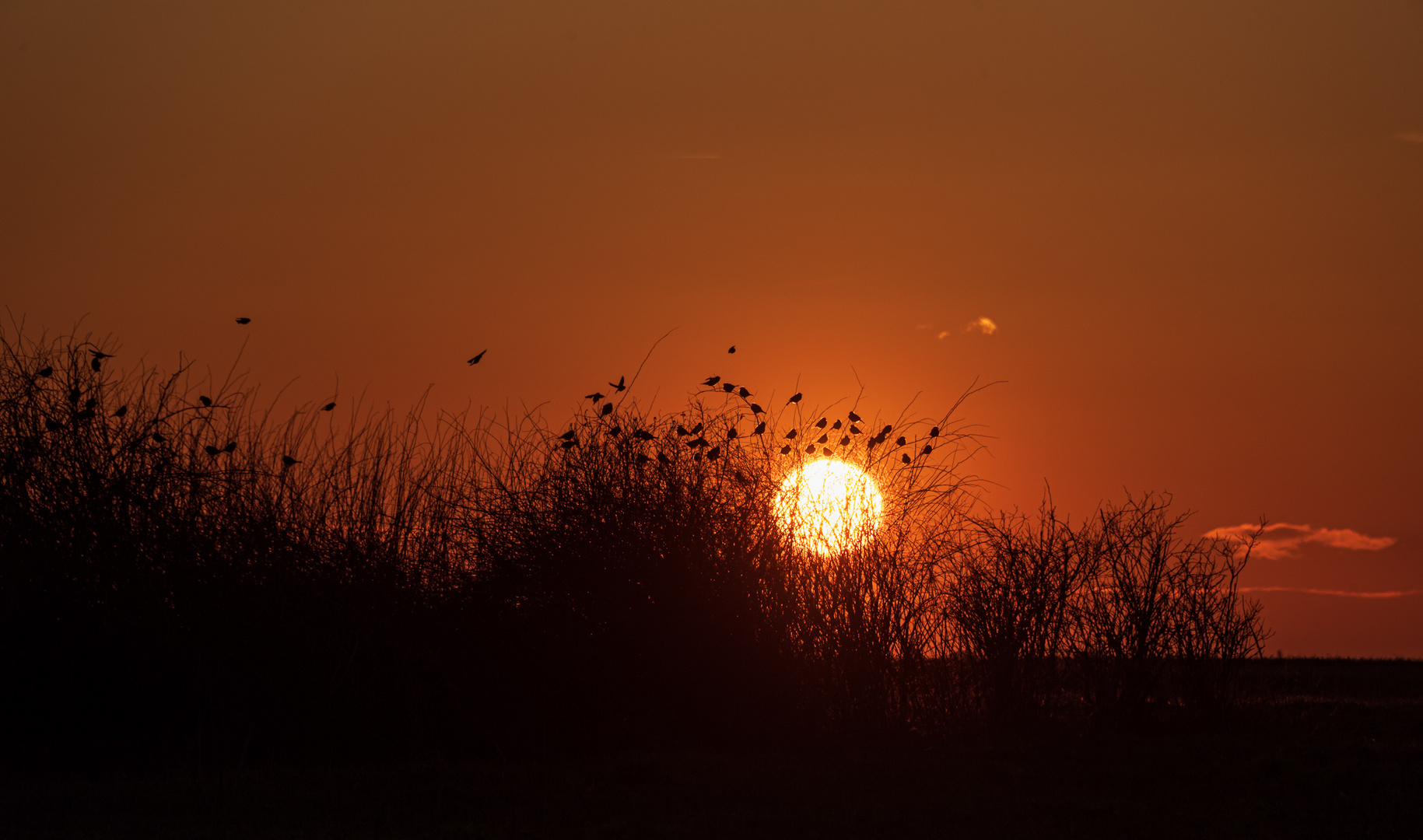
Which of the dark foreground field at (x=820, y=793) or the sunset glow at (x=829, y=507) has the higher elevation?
the sunset glow at (x=829, y=507)

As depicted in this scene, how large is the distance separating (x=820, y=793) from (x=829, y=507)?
3290 mm

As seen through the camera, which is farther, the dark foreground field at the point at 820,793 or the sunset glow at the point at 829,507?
the sunset glow at the point at 829,507

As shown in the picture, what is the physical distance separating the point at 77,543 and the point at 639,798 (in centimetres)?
578

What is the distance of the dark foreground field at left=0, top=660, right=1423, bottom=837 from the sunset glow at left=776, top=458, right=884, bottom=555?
1.95m

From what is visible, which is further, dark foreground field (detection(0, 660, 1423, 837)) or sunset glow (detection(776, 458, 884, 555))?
sunset glow (detection(776, 458, 884, 555))

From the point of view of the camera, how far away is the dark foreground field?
7.89 m

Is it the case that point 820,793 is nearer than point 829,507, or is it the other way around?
point 820,793

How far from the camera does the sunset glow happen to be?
443 inches

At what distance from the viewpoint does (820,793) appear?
8.69 m

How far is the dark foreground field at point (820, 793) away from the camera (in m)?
7.89

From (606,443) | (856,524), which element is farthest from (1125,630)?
(606,443)

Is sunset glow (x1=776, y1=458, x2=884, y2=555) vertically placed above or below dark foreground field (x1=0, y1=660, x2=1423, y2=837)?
above

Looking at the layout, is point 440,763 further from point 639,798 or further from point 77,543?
point 77,543

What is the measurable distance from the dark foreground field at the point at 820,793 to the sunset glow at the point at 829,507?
1.95 meters
